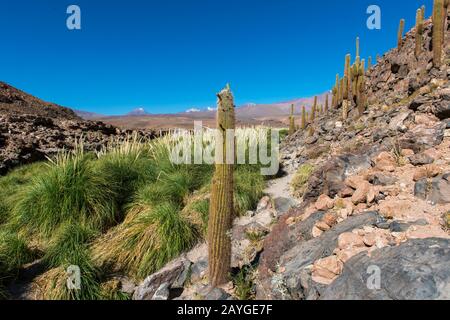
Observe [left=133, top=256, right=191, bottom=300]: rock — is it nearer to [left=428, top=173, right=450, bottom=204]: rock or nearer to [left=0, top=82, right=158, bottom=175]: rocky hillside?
[left=428, top=173, right=450, bottom=204]: rock

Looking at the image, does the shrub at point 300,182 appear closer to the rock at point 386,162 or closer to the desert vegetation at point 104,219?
the desert vegetation at point 104,219

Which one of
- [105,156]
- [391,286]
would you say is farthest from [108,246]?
[391,286]

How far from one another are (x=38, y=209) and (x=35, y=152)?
7132 millimetres

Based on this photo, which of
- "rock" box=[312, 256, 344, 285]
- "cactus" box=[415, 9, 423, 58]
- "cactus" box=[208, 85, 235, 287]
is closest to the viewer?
"rock" box=[312, 256, 344, 285]

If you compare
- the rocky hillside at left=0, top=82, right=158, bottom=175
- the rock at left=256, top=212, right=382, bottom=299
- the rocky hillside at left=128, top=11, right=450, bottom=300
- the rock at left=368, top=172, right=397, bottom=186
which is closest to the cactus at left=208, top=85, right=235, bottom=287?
the rocky hillside at left=128, top=11, right=450, bottom=300

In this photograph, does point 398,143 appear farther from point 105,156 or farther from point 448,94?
point 105,156

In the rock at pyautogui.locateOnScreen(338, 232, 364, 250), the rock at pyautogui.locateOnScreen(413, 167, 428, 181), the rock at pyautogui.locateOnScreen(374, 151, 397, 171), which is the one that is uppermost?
the rock at pyautogui.locateOnScreen(374, 151, 397, 171)

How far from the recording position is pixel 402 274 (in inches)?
86.4

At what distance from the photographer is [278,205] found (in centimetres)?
596

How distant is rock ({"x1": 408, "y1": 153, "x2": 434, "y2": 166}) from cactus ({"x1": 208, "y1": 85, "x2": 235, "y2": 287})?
7.73ft

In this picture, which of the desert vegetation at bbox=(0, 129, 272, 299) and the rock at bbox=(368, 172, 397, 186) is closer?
the rock at bbox=(368, 172, 397, 186)

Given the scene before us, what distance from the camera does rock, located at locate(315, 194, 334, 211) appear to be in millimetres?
4125

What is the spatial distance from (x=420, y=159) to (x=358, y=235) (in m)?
1.62

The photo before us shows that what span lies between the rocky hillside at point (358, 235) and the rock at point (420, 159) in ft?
0.03
